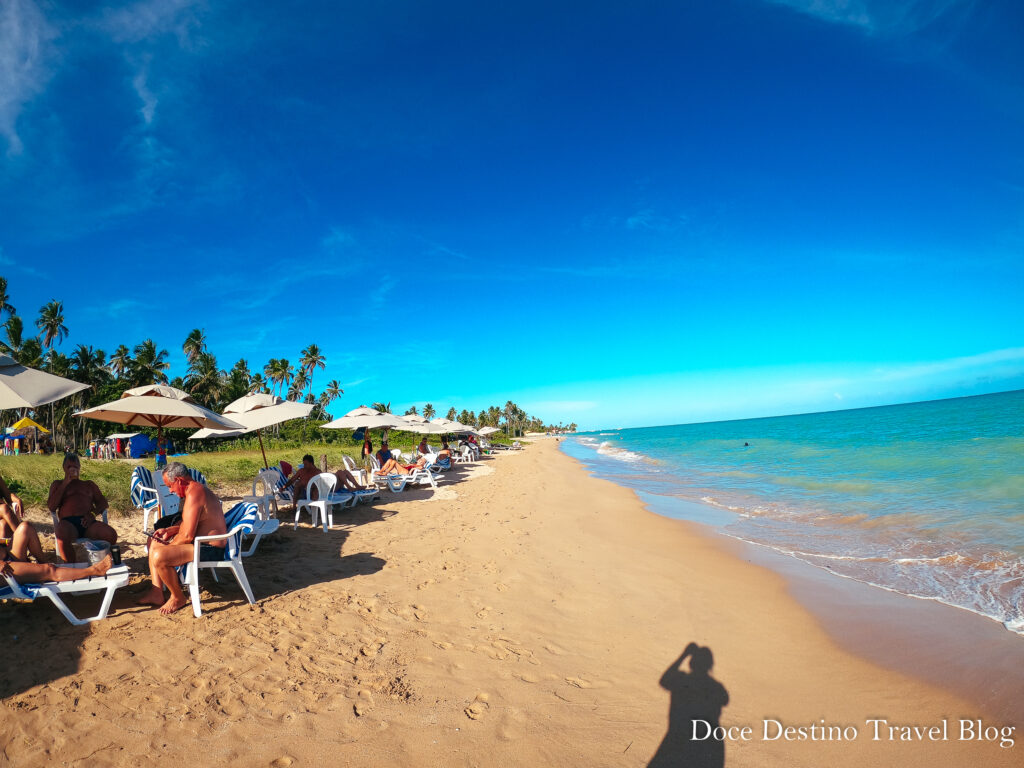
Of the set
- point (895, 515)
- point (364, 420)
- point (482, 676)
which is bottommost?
point (895, 515)

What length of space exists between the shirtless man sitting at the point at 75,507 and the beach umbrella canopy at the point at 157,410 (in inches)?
44.6

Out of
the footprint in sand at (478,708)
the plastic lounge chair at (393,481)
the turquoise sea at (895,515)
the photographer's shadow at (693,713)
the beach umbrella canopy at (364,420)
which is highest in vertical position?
the beach umbrella canopy at (364,420)

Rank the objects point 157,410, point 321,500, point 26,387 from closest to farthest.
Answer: point 26,387
point 157,410
point 321,500

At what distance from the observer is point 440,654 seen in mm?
3471

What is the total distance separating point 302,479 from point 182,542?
3817mm

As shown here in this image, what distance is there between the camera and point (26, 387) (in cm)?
429

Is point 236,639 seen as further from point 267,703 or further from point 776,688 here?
point 776,688

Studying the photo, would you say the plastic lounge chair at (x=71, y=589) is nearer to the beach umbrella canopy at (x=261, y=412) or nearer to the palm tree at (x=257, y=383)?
the beach umbrella canopy at (x=261, y=412)

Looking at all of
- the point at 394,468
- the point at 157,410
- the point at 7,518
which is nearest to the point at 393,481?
the point at 394,468

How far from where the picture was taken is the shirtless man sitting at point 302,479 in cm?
753

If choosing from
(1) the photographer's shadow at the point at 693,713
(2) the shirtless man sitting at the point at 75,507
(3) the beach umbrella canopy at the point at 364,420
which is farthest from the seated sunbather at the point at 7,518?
(3) the beach umbrella canopy at the point at 364,420

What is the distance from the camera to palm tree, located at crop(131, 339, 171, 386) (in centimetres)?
4169

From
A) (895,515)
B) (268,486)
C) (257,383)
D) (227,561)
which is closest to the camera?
(227,561)

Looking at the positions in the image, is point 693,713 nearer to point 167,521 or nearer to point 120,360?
point 167,521
